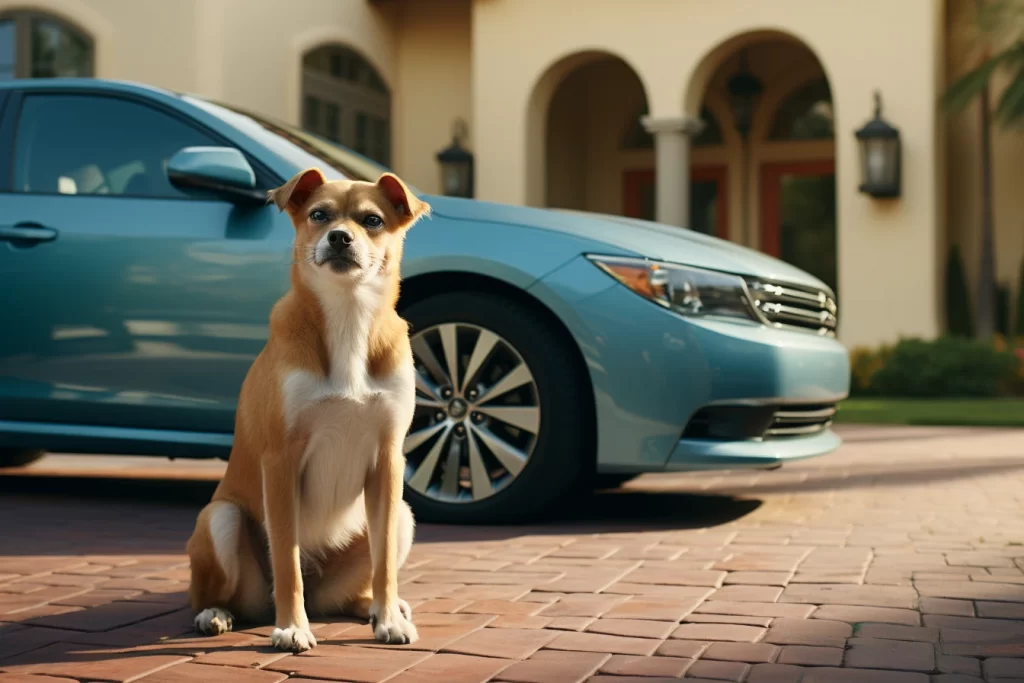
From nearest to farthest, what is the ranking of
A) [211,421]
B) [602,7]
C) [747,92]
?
[211,421] → [602,7] → [747,92]

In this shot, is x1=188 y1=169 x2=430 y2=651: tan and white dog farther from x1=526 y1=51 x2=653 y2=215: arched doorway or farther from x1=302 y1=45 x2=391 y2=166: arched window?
x1=526 y1=51 x2=653 y2=215: arched doorway

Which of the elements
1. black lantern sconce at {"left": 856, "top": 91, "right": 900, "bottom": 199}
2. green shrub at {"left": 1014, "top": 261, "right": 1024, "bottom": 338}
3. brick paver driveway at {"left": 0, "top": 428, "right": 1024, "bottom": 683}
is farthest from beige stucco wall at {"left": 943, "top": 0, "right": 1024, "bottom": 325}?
brick paver driveway at {"left": 0, "top": 428, "right": 1024, "bottom": 683}

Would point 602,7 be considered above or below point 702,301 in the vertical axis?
above

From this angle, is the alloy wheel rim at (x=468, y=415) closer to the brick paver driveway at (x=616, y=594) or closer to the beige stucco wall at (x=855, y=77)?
the brick paver driveway at (x=616, y=594)

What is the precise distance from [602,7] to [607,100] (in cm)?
289

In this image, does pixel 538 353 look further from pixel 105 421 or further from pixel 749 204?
pixel 749 204

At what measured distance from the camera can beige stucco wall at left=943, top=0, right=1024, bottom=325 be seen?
14977mm

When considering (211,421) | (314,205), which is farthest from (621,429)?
(314,205)

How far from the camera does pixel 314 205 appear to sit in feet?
9.84

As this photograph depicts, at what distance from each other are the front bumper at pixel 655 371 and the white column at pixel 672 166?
1061 cm

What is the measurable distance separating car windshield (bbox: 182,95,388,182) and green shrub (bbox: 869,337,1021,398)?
8882 mm

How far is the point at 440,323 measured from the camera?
4.91m

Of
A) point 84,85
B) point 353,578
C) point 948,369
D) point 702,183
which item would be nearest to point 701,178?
point 702,183

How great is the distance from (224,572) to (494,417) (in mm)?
1871
